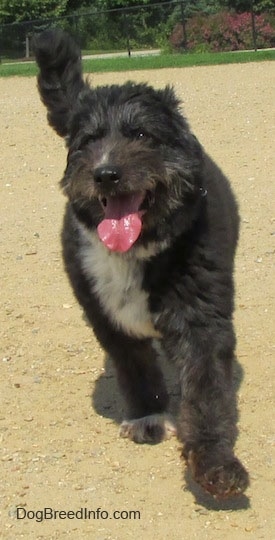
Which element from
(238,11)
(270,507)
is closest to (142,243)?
(270,507)

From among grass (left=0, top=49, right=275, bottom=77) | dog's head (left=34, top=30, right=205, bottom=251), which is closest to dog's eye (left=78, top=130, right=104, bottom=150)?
dog's head (left=34, top=30, right=205, bottom=251)

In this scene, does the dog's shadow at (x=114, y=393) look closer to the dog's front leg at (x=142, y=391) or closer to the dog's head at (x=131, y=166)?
the dog's front leg at (x=142, y=391)

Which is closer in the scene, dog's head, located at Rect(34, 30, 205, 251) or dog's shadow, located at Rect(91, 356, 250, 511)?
dog's head, located at Rect(34, 30, 205, 251)

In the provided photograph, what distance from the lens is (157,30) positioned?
33.1 metres

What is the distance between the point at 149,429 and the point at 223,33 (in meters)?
27.4

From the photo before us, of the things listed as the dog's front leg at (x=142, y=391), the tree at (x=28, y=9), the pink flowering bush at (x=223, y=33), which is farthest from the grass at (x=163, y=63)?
the tree at (x=28, y=9)

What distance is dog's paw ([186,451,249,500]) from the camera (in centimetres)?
361

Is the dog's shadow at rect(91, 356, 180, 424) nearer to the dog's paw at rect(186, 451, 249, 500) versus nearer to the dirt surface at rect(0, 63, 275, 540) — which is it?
the dirt surface at rect(0, 63, 275, 540)

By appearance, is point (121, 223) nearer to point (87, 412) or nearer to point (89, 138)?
point (89, 138)

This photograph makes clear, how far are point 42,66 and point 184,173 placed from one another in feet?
4.65

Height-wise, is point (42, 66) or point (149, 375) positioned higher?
point (42, 66)

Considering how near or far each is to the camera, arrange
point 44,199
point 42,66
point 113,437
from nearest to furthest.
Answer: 1. point 113,437
2. point 42,66
3. point 44,199

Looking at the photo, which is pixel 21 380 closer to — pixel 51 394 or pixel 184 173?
pixel 51 394

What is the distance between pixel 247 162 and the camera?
31.8 feet
